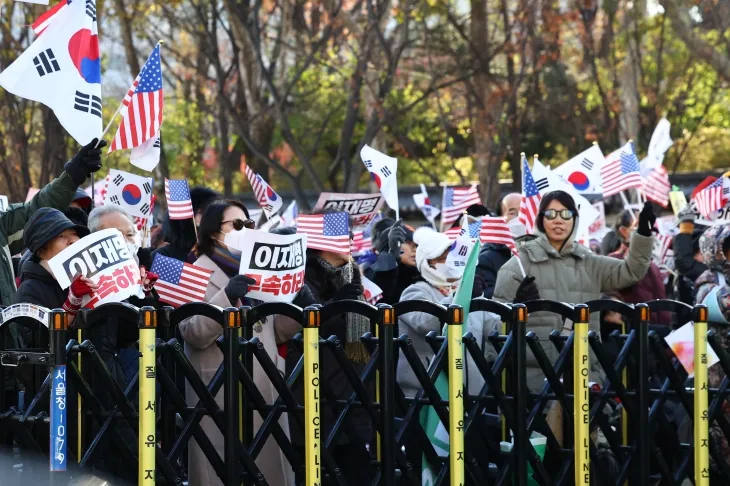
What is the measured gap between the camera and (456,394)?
6.14 m

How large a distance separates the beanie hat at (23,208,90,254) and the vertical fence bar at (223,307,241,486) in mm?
1132

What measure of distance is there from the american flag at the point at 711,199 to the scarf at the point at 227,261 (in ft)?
19.5

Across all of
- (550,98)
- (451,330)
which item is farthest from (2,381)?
(550,98)

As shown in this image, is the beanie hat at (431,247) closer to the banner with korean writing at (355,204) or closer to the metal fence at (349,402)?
the metal fence at (349,402)

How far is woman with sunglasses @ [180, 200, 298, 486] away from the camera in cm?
639

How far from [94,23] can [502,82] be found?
11.8 meters

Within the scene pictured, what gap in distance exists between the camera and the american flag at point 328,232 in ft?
24.9

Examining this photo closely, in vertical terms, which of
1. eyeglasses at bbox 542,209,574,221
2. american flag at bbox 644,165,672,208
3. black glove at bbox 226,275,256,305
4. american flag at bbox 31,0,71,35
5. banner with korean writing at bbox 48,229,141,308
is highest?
american flag at bbox 31,0,71,35

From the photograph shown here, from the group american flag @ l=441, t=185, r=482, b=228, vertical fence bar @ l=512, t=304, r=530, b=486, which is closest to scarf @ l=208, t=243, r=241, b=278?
vertical fence bar @ l=512, t=304, r=530, b=486

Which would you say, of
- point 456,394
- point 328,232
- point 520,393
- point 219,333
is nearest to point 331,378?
point 219,333

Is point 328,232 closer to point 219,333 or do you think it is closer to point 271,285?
point 271,285

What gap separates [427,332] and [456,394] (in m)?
1.02

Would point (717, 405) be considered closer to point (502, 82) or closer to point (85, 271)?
point (85, 271)

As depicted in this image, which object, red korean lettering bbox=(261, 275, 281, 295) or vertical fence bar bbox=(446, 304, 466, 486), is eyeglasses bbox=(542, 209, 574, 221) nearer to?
vertical fence bar bbox=(446, 304, 466, 486)
